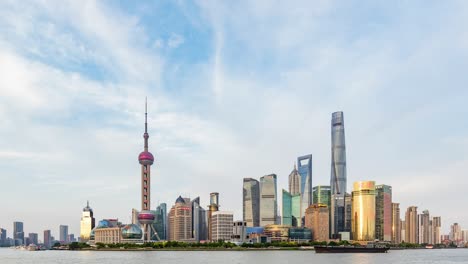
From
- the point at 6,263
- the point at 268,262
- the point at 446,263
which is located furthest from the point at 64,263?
the point at 446,263

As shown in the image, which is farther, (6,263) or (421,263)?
(6,263)

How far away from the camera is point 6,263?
18588cm

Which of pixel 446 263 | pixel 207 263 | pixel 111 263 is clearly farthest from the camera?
pixel 446 263

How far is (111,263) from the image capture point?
167500 mm

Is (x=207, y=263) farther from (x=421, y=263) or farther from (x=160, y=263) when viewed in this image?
(x=421, y=263)

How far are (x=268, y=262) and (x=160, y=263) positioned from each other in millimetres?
34355

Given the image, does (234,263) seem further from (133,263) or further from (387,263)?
(387,263)

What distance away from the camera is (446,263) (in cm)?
17938

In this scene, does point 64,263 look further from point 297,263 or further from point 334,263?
point 334,263

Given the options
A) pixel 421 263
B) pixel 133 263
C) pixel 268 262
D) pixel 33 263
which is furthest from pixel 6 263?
pixel 421 263

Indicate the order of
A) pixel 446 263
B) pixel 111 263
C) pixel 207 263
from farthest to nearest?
1. pixel 446 263
2. pixel 111 263
3. pixel 207 263

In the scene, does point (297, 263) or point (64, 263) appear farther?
point (64, 263)

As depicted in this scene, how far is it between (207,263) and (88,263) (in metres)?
44.0

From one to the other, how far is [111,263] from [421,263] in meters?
104
